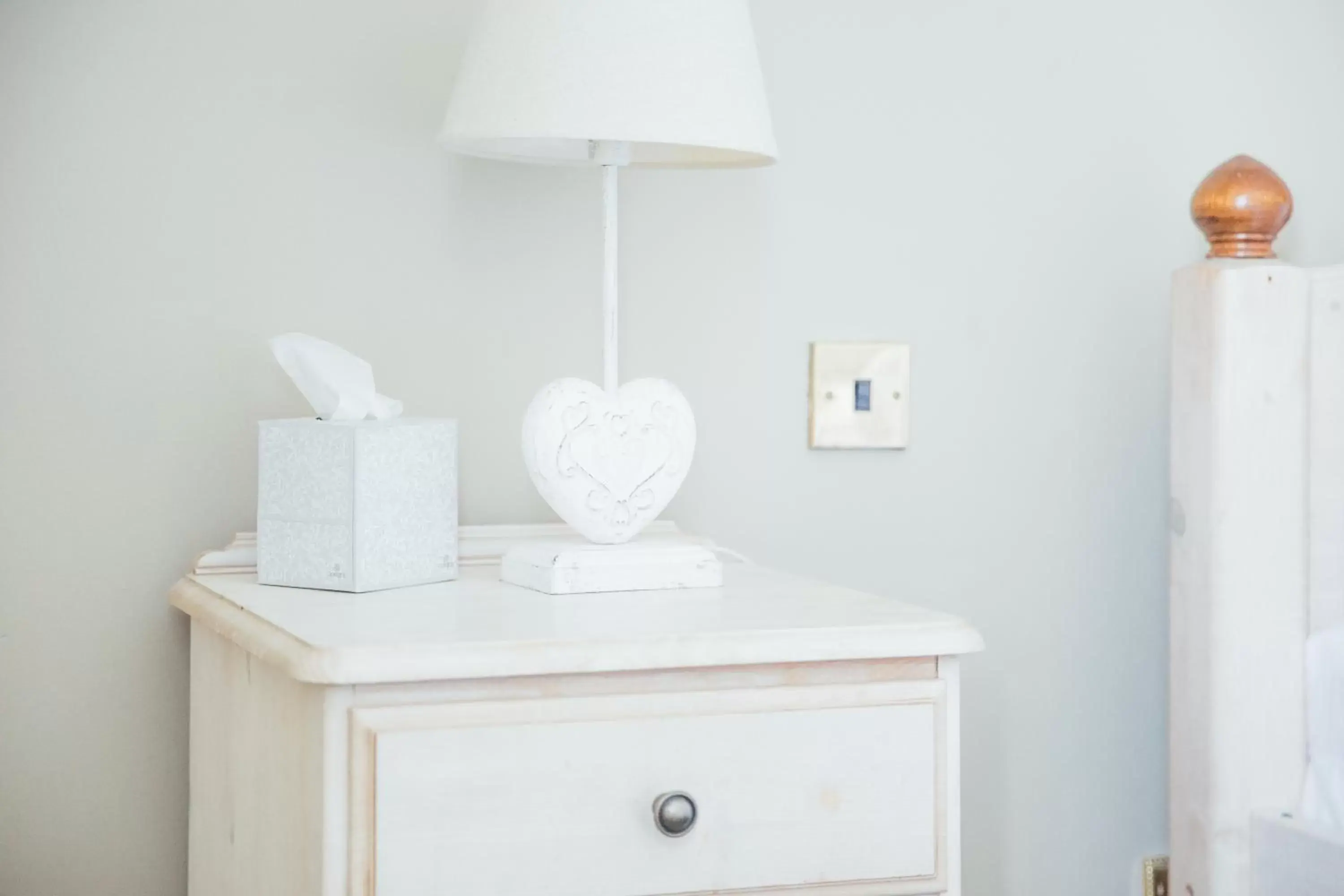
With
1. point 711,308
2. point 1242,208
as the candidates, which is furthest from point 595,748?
point 1242,208

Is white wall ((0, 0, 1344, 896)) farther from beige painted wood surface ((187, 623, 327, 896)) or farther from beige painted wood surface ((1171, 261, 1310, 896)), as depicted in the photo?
beige painted wood surface ((1171, 261, 1310, 896))

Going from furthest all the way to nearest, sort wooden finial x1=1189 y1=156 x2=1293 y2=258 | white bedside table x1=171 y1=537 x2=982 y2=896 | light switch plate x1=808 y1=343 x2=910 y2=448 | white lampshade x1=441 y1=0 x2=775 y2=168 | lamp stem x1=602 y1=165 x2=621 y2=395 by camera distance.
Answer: light switch plate x1=808 y1=343 x2=910 y2=448 < wooden finial x1=1189 y1=156 x2=1293 y2=258 < lamp stem x1=602 y1=165 x2=621 y2=395 < white lampshade x1=441 y1=0 x2=775 y2=168 < white bedside table x1=171 y1=537 x2=982 y2=896

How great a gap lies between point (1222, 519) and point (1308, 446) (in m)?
0.10

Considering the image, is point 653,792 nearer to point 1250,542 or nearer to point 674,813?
point 674,813

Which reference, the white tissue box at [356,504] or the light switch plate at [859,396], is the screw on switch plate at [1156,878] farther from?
the white tissue box at [356,504]

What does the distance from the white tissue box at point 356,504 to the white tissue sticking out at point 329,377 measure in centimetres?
2

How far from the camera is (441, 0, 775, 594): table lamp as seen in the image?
104 cm

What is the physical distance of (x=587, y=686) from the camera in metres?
0.89

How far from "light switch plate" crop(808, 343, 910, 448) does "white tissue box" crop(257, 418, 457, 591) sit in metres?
0.44


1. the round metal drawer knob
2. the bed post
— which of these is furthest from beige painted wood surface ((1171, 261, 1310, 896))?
the round metal drawer knob

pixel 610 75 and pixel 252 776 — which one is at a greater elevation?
pixel 610 75

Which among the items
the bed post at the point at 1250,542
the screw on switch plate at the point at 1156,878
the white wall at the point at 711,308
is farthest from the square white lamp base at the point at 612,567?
the screw on switch plate at the point at 1156,878

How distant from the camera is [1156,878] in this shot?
1509 mm

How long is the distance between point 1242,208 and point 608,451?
0.65 meters
